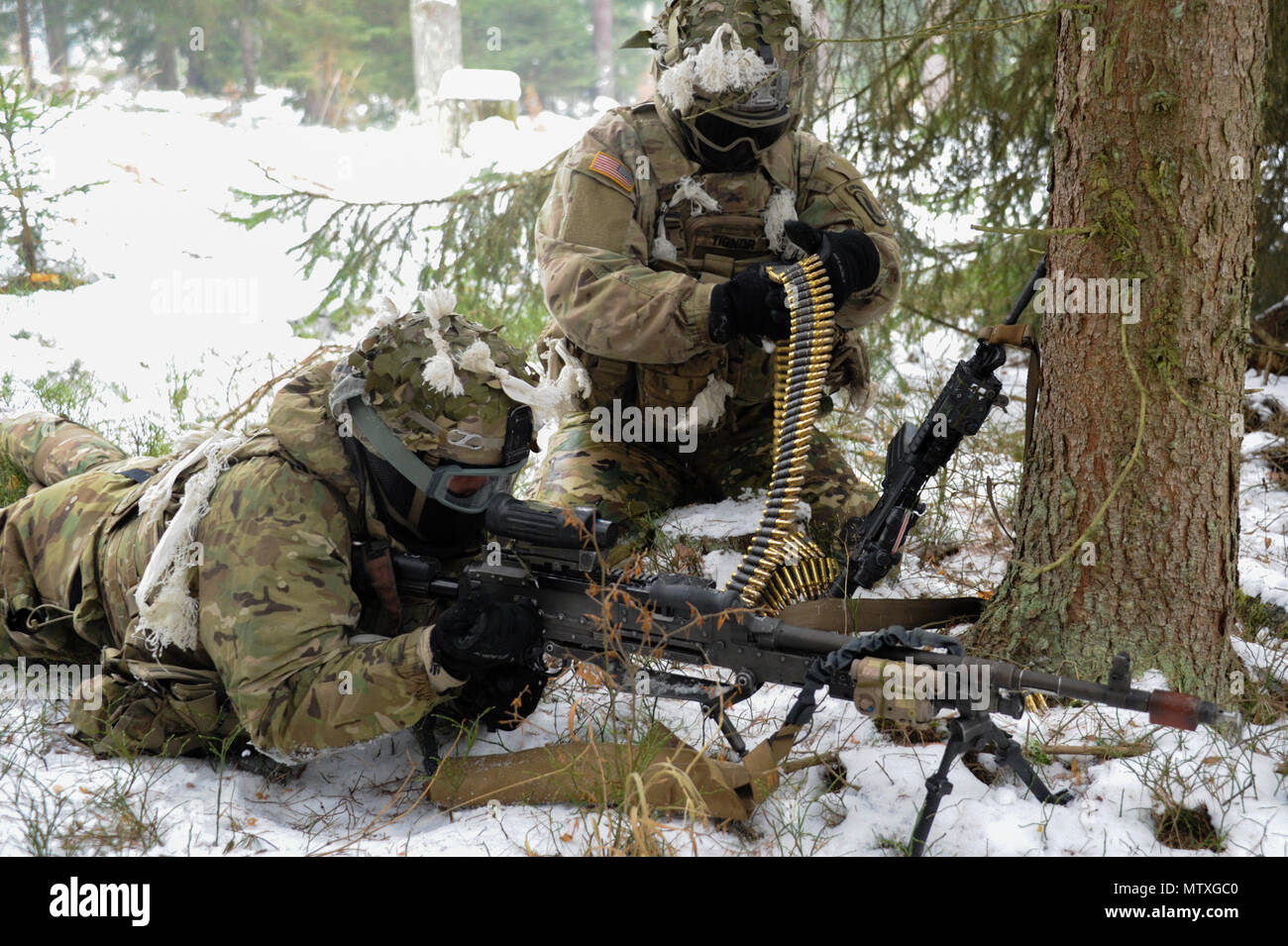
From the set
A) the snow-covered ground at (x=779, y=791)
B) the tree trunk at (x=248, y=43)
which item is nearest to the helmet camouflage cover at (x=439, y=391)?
the snow-covered ground at (x=779, y=791)

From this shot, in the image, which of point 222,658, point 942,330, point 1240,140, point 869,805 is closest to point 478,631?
point 222,658

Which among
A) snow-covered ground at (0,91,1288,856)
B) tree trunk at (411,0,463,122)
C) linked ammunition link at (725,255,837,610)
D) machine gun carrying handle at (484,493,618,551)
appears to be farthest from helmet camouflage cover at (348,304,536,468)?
tree trunk at (411,0,463,122)

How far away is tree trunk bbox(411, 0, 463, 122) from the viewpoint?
19.9m

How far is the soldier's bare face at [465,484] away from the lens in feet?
11.4

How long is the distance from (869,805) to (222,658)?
1.94m

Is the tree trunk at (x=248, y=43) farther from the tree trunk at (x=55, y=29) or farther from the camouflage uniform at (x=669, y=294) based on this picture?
the camouflage uniform at (x=669, y=294)

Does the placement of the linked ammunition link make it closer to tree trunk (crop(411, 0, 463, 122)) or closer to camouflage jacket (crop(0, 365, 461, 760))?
camouflage jacket (crop(0, 365, 461, 760))

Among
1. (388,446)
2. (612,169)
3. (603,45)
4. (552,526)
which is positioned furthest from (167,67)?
(552,526)

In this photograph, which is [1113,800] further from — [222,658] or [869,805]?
[222,658]

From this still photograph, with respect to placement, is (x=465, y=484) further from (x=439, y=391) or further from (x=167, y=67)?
(x=167, y=67)

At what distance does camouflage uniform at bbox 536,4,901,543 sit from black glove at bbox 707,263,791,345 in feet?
0.18

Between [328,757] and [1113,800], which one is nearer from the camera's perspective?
[1113,800]
